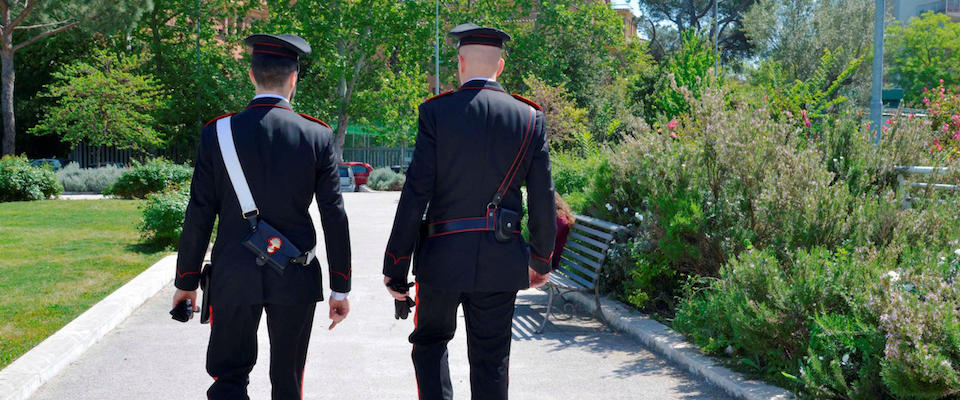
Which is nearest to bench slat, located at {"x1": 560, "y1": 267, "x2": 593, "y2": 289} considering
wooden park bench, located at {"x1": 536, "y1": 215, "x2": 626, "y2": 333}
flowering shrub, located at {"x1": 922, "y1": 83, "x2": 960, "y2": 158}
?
wooden park bench, located at {"x1": 536, "y1": 215, "x2": 626, "y2": 333}

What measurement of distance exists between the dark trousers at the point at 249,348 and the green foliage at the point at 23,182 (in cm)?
2329

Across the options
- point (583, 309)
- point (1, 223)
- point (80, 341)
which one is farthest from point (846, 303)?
point (1, 223)

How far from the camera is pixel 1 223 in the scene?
666 inches

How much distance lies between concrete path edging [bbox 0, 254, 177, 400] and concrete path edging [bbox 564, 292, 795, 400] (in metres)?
4.18

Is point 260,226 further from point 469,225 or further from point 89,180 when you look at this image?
point 89,180

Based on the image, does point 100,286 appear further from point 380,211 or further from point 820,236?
point 380,211

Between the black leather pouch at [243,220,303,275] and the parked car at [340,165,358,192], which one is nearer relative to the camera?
the black leather pouch at [243,220,303,275]

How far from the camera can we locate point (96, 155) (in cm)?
4238

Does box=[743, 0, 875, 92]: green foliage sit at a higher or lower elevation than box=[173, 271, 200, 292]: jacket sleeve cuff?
higher

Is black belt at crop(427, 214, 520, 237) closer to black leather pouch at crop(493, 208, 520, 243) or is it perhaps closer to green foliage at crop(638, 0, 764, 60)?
black leather pouch at crop(493, 208, 520, 243)

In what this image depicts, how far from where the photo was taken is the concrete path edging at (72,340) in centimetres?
520

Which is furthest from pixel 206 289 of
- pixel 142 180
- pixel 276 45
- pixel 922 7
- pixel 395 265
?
pixel 922 7

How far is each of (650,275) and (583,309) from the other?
3.00 ft

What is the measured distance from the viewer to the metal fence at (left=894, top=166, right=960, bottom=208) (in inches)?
259
